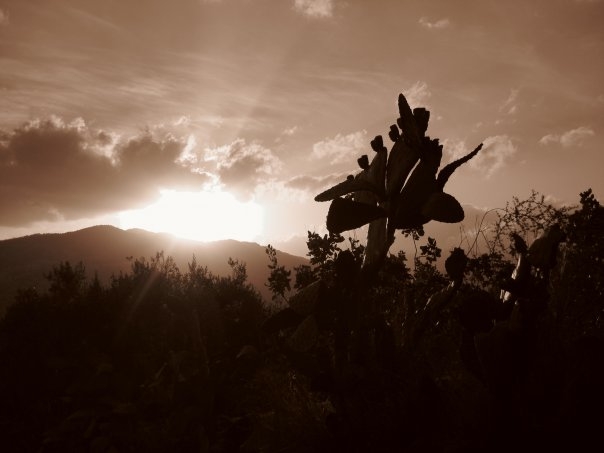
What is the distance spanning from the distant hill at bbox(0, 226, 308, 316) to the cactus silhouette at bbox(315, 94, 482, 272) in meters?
62.2

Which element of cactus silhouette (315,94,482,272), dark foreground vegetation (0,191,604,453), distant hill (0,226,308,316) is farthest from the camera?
distant hill (0,226,308,316)

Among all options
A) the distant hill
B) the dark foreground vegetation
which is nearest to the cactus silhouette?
the dark foreground vegetation

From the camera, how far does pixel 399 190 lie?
2.45 metres

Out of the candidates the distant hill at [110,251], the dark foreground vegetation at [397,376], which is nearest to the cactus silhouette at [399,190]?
the dark foreground vegetation at [397,376]

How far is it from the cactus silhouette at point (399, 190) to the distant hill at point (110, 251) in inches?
2448

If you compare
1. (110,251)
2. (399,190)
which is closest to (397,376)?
(399,190)

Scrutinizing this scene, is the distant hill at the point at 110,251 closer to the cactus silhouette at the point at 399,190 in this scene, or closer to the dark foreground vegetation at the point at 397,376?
the dark foreground vegetation at the point at 397,376

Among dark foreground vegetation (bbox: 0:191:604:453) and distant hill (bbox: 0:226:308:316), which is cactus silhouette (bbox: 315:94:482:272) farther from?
distant hill (bbox: 0:226:308:316)

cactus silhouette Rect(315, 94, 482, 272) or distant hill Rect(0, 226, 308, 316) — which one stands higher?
distant hill Rect(0, 226, 308, 316)

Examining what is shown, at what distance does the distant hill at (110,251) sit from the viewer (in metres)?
68.2

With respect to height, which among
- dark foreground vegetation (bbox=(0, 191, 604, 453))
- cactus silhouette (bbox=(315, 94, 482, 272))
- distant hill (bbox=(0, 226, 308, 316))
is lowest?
dark foreground vegetation (bbox=(0, 191, 604, 453))

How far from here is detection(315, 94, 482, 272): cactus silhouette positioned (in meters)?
2.25

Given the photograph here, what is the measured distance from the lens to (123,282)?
9.92 meters

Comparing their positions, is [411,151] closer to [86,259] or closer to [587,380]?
[587,380]
